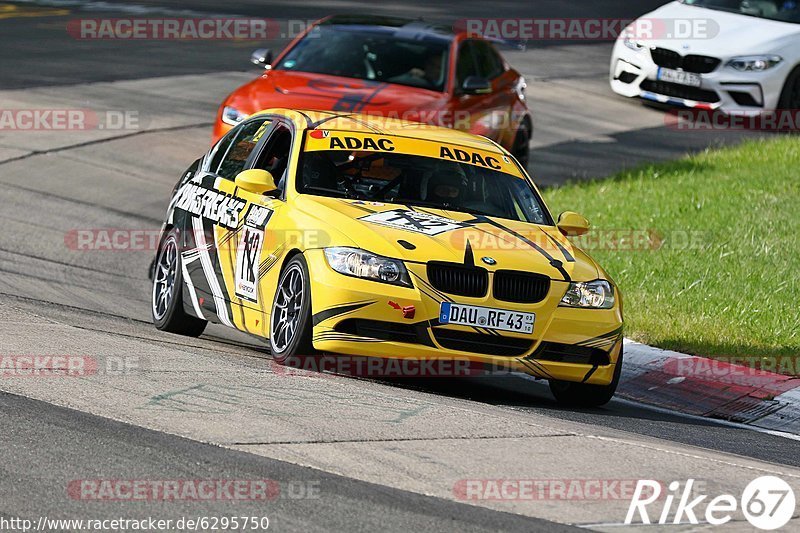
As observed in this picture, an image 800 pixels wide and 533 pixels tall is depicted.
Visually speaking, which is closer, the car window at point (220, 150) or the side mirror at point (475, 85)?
the car window at point (220, 150)

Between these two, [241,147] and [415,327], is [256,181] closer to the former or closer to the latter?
[241,147]

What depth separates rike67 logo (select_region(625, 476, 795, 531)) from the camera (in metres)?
6.24

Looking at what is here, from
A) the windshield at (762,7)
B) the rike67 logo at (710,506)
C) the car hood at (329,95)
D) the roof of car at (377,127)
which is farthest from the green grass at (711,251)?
the rike67 logo at (710,506)

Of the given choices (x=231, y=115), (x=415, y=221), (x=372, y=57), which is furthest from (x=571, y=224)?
(x=372, y=57)

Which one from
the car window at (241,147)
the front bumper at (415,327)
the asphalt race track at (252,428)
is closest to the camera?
the asphalt race track at (252,428)

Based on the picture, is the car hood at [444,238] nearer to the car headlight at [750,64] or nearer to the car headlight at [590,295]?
the car headlight at [590,295]

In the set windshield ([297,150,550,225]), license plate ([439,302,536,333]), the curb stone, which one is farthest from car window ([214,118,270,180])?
the curb stone

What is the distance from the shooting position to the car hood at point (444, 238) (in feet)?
28.8

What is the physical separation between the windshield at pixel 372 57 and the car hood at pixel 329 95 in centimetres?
19

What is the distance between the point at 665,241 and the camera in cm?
1442

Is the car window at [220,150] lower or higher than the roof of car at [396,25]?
higher

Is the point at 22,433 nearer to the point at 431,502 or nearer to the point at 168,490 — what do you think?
the point at 168,490

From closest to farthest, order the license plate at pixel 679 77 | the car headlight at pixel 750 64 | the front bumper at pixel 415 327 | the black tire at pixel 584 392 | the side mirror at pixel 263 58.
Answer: the front bumper at pixel 415 327, the black tire at pixel 584 392, the side mirror at pixel 263 58, the car headlight at pixel 750 64, the license plate at pixel 679 77

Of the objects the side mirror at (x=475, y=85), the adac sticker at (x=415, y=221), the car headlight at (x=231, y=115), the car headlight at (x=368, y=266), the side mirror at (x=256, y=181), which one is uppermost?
the side mirror at (x=256, y=181)
